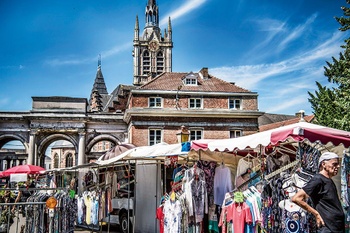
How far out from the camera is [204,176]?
32.7 ft

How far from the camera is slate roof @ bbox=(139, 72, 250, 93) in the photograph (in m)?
35.1

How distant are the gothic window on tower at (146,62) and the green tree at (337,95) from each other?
44.8m

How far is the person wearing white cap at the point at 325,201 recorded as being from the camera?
4.98m

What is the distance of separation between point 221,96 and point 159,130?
658 centimetres

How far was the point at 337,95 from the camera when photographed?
22.1 m

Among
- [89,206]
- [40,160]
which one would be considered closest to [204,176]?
[89,206]

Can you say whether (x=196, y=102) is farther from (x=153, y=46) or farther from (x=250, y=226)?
(x=153, y=46)

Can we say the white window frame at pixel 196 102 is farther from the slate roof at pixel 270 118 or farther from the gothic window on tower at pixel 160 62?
the gothic window on tower at pixel 160 62

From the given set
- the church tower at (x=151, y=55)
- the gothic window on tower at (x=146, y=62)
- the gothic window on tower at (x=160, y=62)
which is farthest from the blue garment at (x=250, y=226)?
the gothic window on tower at (x=160, y=62)

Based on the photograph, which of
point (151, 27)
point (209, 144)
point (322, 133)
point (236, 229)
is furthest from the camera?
point (151, 27)

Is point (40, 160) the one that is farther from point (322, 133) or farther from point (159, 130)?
point (322, 133)

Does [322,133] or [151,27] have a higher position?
[151,27]

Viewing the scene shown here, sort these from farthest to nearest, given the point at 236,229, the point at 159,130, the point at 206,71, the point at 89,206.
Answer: the point at 206,71 → the point at 159,130 → the point at 89,206 → the point at 236,229

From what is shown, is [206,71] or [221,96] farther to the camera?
[206,71]
